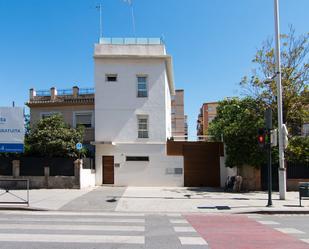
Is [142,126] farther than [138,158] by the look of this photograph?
Yes

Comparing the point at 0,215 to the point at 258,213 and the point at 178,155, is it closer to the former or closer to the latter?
the point at 258,213

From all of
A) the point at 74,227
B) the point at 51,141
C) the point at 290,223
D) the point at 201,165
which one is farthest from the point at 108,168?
the point at 290,223

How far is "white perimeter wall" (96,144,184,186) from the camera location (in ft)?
88.6

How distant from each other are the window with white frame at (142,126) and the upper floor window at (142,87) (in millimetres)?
1634

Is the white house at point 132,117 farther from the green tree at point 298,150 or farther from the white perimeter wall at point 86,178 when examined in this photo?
the green tree at point 298,150

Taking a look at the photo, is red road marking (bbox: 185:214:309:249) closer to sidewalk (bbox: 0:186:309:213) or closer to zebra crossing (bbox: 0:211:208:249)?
zebra crossing (bbox: 0:211:208:249)

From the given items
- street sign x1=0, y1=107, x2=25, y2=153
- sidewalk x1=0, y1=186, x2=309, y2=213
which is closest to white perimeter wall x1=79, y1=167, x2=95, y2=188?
sidewalk x1=0, y1=186, x2=309, y2=213

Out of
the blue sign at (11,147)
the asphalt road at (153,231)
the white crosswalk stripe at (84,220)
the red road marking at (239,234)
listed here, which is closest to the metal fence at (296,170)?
the asphalt road at (153,231)

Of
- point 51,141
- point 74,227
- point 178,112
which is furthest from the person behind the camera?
point 178,112

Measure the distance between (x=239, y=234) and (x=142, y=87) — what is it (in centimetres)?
1931

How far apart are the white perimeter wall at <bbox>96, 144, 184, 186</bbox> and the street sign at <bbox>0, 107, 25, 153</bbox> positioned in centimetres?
Answer: 1077

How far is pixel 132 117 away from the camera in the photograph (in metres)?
27.3

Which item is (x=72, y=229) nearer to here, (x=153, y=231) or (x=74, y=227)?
(x=74, y=227)

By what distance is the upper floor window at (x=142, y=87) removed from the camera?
90.6 ft
